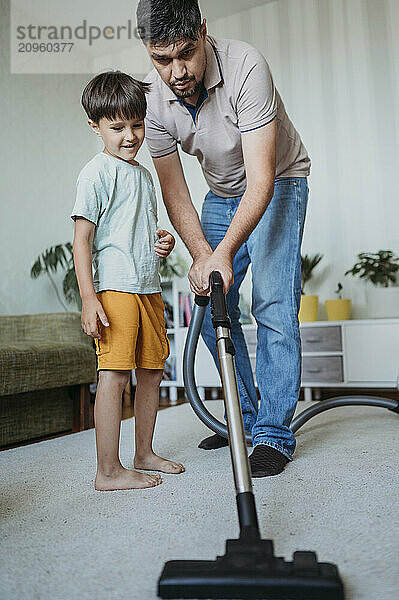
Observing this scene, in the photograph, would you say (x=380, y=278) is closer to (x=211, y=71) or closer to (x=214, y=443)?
(x=214, y=443)

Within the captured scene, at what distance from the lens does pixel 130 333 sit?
1.24 m

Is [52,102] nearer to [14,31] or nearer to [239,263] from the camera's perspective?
[14,31]

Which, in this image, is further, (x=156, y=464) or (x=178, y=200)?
(x=178, y=200)

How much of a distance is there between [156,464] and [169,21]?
102 cm

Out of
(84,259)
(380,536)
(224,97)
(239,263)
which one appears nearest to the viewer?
(380,536)


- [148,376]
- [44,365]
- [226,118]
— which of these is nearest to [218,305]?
[148,376]

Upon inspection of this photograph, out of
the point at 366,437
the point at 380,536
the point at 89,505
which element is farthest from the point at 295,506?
the point at 366,437

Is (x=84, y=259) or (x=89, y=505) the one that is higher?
(x=84, y=259)

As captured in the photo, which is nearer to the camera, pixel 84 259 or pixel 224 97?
pixel 84 259

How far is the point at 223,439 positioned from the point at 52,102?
2.56 metres

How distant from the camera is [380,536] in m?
0.86

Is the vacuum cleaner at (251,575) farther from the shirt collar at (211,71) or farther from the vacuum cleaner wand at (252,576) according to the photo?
the shirt collar at (211,71)

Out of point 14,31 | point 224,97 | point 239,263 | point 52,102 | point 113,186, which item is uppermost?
point 14,31

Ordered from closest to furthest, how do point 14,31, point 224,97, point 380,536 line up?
1. point 380,536
2. point 224,97
3. point 14,31
